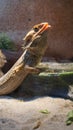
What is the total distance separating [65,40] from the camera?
7.88 metres

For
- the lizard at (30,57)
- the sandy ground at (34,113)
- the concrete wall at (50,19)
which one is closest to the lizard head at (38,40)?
the lizard at (30,57)

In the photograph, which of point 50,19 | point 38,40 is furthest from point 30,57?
point 50,19

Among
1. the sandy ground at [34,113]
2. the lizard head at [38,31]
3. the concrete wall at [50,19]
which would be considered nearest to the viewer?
the sandy ground at [34,113]

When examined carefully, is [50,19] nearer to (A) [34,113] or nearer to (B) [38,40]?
(B) [38,40]

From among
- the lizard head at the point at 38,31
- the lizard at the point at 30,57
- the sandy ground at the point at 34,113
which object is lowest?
the sandy ground at the point at 34,113

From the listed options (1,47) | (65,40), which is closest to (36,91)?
(1,47)

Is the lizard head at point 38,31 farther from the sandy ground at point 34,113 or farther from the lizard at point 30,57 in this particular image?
the sandy ground at point 34,113

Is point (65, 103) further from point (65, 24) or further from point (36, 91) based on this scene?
point (65, 24)

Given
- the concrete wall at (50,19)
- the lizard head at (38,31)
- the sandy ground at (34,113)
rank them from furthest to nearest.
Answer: the concrete wall at (50,19), the lizard head at (38,31), the sandy ground at (34,113)

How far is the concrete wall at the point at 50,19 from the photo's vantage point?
7.81 metres

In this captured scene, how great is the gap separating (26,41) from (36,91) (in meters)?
0.78

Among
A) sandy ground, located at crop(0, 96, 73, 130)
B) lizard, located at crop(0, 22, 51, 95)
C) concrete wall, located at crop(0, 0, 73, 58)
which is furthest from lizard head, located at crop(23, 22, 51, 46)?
concrete wall, located at crop(0, 0, 73, 58)

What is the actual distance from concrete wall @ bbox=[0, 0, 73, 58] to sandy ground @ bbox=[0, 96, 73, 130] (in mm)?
3538

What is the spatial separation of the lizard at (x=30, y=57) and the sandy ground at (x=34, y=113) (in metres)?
0.27
